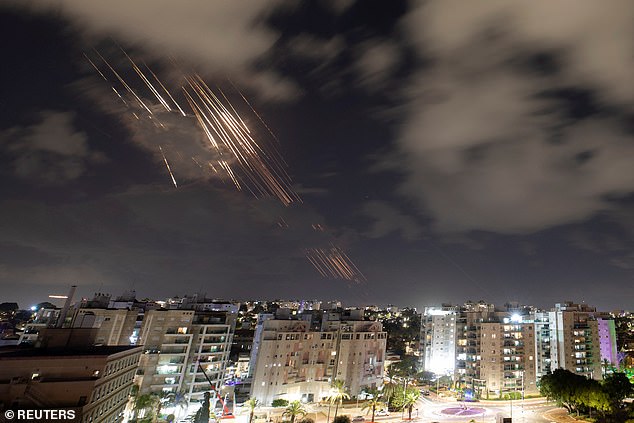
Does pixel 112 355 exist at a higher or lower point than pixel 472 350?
lower

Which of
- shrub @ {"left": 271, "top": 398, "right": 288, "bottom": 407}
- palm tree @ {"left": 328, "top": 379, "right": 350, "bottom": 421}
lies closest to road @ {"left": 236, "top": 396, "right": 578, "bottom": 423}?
shrub @ {"left": 271, "top": 398, "right": 288, "bottom": 407}

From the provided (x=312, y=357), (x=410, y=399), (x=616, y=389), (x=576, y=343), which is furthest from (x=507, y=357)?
(x=312, y=357)

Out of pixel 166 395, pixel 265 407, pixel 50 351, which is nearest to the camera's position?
pixel 50 351

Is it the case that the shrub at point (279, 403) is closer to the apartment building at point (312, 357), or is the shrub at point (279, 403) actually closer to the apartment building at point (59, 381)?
the apartment building at point (312, 357)

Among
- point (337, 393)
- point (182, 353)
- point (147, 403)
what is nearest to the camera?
point (147, 403)

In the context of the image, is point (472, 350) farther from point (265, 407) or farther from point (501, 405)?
point (265, 407)

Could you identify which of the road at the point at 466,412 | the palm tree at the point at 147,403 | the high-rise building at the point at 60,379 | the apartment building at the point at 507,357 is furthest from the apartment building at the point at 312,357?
the high-rise building at the point at 60,379

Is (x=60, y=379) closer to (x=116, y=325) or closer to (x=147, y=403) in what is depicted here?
(x=147, y=403)

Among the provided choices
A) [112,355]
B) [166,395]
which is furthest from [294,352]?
[112,355]
